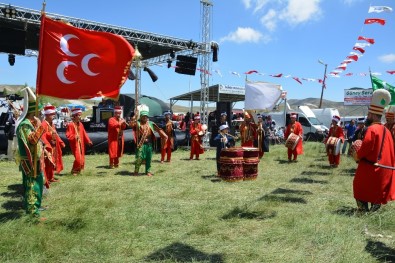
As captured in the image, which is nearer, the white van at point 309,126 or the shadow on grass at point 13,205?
the shadow on grass at point 13,205

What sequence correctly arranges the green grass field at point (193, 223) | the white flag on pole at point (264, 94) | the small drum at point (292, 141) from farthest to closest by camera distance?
1. the small drum at point (292, 141)
2. the white flag on pole at point (264, 94)
3. the green grass field at point (193, 223)

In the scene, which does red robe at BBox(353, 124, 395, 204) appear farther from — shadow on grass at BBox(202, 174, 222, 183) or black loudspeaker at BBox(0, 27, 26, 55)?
black loudspeaker at BBox(0, 27, 26, 55)

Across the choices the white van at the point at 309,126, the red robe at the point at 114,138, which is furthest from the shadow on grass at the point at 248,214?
the white van at the point at 309,126

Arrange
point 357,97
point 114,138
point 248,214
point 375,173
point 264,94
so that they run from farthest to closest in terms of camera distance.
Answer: point 357,97, point 114,138, point 264,94, point 248,214, point 375,173

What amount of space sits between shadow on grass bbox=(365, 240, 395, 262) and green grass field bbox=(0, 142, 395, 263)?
11 mm

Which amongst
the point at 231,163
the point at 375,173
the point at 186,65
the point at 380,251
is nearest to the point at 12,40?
the point at 186,65

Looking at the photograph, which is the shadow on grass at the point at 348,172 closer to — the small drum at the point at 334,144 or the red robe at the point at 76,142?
the small drum at the point at 334,144

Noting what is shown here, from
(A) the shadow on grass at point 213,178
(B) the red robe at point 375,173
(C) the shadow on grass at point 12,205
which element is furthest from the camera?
(A) the shadow on grass at point 213,178

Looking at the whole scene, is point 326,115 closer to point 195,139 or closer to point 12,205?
point 195,139

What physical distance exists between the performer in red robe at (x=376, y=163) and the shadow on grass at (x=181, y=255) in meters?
2.59

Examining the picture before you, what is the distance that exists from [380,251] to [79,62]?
4.32 metres

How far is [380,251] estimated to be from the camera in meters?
4.39

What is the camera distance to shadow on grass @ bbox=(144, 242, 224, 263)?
13.5 ft

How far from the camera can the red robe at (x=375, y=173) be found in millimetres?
5527
